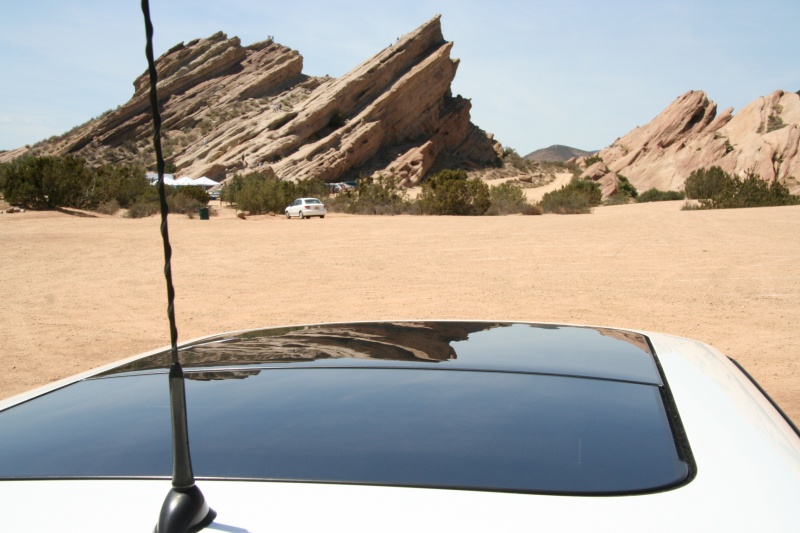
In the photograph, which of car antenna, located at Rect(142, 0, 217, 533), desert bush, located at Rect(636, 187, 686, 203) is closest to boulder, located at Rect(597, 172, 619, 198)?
desert bush, located at Rect(636, 187, 686, 203)

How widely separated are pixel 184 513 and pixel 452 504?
1.63 ft

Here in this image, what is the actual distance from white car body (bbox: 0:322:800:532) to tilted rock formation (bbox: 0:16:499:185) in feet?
178

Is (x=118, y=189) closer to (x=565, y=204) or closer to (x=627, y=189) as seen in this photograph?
(x=565, y=204)

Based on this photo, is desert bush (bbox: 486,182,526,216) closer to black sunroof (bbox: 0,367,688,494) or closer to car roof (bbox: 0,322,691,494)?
car roof (bbox: 0,322,691,494)

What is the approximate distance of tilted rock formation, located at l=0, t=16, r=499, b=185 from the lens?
57.9 meters

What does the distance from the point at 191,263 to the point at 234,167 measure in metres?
44.6

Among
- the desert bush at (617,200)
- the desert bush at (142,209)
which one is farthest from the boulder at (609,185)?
the desert bush at (142,209)

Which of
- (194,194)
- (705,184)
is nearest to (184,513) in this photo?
(194,194)

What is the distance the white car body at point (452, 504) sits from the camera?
1.06 metres

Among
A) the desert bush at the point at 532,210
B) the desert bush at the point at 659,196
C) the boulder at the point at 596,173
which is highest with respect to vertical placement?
the boulder at the point at 596,173

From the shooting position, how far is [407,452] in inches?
52.4

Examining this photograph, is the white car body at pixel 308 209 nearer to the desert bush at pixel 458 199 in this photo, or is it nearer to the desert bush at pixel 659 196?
the desert bush at pixel 458 199

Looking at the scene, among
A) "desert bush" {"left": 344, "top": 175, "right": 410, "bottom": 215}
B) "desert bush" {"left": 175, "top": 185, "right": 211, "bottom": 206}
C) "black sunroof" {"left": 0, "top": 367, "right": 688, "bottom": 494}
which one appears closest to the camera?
"black sunroof" {"left": 0, "top": 367, "right": 688, "bottom": 494}

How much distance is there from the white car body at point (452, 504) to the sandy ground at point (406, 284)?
4.46 meters
